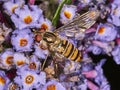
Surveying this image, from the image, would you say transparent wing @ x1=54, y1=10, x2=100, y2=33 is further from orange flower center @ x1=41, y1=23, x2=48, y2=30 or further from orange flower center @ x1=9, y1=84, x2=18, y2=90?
orange flower center @ x1=9, y1=84, x2=18, y2=90

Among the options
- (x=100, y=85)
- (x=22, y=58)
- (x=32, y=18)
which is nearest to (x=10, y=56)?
(x=22, y=58)

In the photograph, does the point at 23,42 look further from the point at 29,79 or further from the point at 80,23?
the point at 80,23

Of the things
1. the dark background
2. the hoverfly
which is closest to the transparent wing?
the hoverfly

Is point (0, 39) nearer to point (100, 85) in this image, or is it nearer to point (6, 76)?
point (6, 76)

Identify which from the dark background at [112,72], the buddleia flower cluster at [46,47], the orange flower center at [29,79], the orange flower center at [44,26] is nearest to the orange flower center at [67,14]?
the buddleia flower cluster at [46,47]

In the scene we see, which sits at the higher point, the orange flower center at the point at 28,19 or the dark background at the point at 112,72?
the orange flower center at the point at 28,19

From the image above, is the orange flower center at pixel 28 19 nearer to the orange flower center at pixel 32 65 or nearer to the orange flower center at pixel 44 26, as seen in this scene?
the orange flower center at pixel 44 26

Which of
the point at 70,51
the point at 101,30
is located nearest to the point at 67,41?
the point at 70,51

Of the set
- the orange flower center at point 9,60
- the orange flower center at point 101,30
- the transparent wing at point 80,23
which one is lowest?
the orange flower center at point 9,60
